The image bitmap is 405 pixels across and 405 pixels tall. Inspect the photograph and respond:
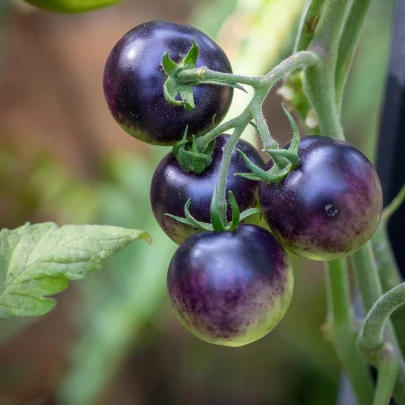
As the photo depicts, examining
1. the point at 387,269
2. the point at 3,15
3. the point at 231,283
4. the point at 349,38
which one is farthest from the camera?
the point at 3,15

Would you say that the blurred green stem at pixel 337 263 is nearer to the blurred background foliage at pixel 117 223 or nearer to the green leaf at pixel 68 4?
the green leaf at pixel 68 4

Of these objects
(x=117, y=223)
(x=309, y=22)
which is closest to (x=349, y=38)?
(x=309, y=22)

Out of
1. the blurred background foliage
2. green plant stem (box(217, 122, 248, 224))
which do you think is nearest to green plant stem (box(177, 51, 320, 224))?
green plant stem (box(217, 122, 248, 224))

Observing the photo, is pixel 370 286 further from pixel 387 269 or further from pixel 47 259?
pixel 47 259

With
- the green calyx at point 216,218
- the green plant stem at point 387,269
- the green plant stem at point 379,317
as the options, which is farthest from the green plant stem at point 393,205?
the green calyx at point 216,218

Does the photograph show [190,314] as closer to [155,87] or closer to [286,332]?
[155,87]

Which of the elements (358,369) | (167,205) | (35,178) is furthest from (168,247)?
(167,205)
